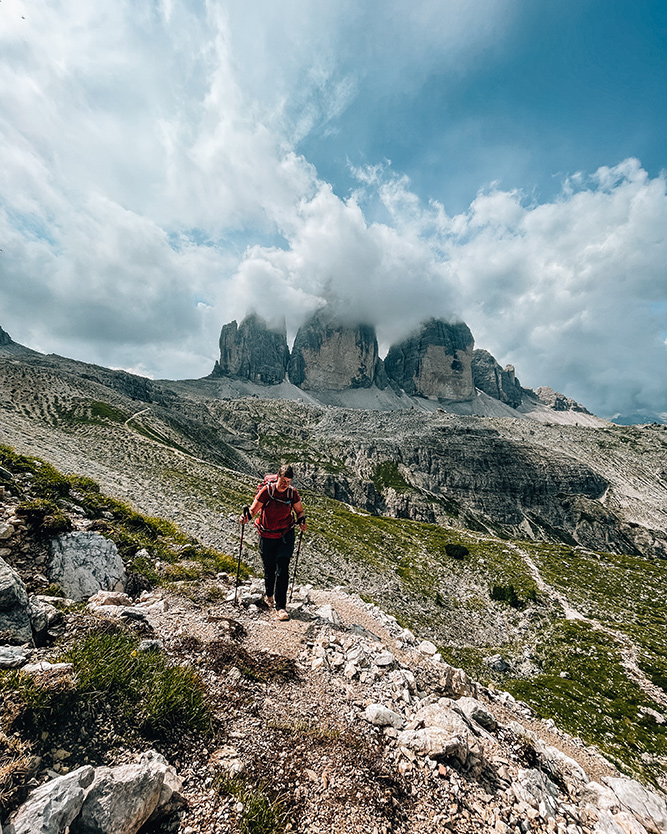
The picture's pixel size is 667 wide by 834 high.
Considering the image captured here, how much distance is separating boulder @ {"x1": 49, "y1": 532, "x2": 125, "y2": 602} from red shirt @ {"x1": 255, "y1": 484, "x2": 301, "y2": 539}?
385 centimetres

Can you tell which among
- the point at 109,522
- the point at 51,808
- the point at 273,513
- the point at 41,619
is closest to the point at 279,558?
the point at 273,513

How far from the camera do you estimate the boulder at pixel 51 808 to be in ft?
8.21

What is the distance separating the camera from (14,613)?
4.58m

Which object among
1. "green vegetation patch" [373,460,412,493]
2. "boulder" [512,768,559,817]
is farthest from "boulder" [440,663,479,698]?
"green vegetation patch" [373,460,412,493]

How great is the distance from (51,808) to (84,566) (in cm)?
677

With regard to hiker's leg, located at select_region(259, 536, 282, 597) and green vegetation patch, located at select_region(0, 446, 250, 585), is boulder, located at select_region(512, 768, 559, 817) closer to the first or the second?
hiker's leg, located at select_region(259, 536, 282, 597)

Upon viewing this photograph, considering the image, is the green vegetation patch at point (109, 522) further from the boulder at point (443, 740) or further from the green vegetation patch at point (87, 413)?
the green vegetation patch at point (87, 413)

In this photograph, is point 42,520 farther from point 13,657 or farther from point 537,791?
point 537,791

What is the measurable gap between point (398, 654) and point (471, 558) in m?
48.9

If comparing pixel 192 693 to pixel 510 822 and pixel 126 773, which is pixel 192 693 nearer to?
pixel 126 773

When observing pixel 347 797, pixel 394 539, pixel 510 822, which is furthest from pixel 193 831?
pixel 394 539

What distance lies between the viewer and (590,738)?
1738 centimetres

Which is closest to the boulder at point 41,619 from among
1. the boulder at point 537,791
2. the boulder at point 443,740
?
the boulder at point 443,740

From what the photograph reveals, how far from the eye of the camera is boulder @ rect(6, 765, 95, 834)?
8.21ft
